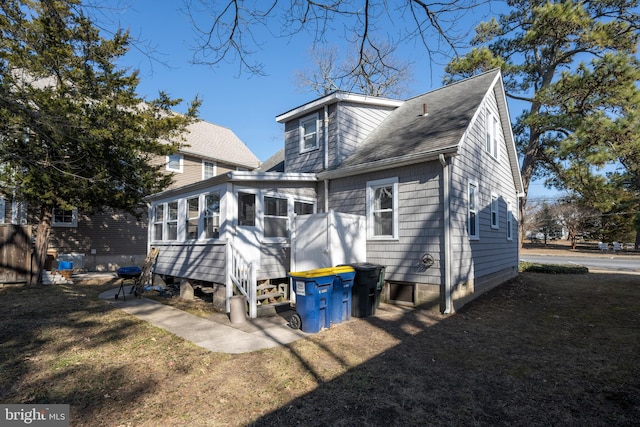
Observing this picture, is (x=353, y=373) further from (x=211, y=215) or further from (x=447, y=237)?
(x=211, y=215)

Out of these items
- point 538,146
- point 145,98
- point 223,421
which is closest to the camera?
point 223,421

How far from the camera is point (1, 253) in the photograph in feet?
37.2

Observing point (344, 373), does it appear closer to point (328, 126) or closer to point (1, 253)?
point (328, 126)

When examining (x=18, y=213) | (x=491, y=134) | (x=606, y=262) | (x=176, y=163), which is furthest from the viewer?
(x=606, y=262)

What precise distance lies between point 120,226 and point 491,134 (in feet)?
56.7

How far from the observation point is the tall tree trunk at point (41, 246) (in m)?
11.9

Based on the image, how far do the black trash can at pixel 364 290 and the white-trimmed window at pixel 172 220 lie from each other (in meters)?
6.35

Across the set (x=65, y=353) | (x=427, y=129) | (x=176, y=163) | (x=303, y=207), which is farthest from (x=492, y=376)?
(x=176, y=163)

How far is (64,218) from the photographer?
613 inches

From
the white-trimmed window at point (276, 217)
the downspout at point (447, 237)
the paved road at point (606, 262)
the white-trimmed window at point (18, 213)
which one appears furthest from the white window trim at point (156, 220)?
the paved road at point (606, 262)

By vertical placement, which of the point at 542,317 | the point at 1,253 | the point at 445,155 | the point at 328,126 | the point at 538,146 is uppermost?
the point at 538,146

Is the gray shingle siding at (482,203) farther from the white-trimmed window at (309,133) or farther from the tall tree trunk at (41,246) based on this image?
the tall tree trunk at (41,246)

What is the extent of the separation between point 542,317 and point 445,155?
407 centimetres

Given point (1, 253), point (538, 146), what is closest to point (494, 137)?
point (538, 146)
